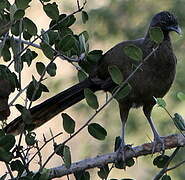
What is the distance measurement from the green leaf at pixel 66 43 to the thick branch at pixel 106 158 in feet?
1.74

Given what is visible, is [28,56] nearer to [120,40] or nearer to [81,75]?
[81,75]

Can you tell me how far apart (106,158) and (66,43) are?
2.18 ft

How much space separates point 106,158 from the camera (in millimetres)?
2758

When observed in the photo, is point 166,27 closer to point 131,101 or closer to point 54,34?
point 131,101

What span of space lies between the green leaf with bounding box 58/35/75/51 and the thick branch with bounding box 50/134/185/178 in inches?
20.9

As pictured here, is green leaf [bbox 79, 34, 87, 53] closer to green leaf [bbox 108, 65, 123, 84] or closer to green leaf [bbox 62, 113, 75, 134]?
green leaf [bbox 108, 65, 123, 84]

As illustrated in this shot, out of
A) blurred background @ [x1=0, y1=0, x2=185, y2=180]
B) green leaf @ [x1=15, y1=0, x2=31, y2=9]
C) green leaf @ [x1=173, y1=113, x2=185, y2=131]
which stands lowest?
green leaf @ [x1=173, y1=113, x2=185, y2=131]

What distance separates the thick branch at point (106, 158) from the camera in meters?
2.63

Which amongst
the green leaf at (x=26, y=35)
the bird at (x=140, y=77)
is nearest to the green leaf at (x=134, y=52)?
the green leaf at (x=26, y=35)

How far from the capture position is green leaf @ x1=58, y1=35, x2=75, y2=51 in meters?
2.31

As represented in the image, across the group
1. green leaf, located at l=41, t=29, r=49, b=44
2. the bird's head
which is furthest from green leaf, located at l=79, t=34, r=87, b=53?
the bird's head

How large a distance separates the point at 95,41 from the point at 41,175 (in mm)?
4488

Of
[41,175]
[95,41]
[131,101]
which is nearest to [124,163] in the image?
[41,175]

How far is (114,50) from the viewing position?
3.83 meters
